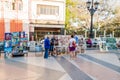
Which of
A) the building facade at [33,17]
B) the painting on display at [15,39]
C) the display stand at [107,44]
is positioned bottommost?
the display stand at [107,44]

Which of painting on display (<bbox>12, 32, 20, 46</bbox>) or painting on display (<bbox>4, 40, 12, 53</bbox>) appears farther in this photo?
painting on display (<bbox>12, 32, 20, 46</bbox>)

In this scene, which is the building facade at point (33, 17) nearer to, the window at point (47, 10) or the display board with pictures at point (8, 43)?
the window at point (47, 10)

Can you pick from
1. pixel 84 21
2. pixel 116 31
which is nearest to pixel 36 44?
pixel 84 21

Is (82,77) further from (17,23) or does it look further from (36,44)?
(17,23)

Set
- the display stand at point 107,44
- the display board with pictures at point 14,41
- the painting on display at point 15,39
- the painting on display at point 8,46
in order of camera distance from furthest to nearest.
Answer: the display stand at point 107,44, the painting on display at point 15,39, the display board with pictures at point 14,41, the painting on display at point 8,46

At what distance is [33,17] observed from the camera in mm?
36312

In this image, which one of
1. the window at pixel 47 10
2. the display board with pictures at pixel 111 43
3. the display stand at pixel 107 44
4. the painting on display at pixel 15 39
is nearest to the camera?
the painting on display at pixel 15 39

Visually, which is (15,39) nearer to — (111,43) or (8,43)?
(8,43)

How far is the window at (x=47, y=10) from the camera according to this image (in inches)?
1446

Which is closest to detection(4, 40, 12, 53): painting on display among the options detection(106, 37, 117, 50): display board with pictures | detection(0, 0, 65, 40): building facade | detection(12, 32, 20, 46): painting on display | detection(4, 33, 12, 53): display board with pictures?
detection(4, 33, 12, 53): display board with pictures

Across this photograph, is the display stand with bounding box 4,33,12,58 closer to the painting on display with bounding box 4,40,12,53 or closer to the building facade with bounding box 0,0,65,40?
the painting on display with bounding box 4,40,12,53


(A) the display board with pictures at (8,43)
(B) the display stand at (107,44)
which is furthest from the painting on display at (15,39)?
(B) the display stand at (107,44)

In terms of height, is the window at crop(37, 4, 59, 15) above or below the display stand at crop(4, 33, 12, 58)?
above

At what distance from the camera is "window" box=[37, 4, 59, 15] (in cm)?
3672
